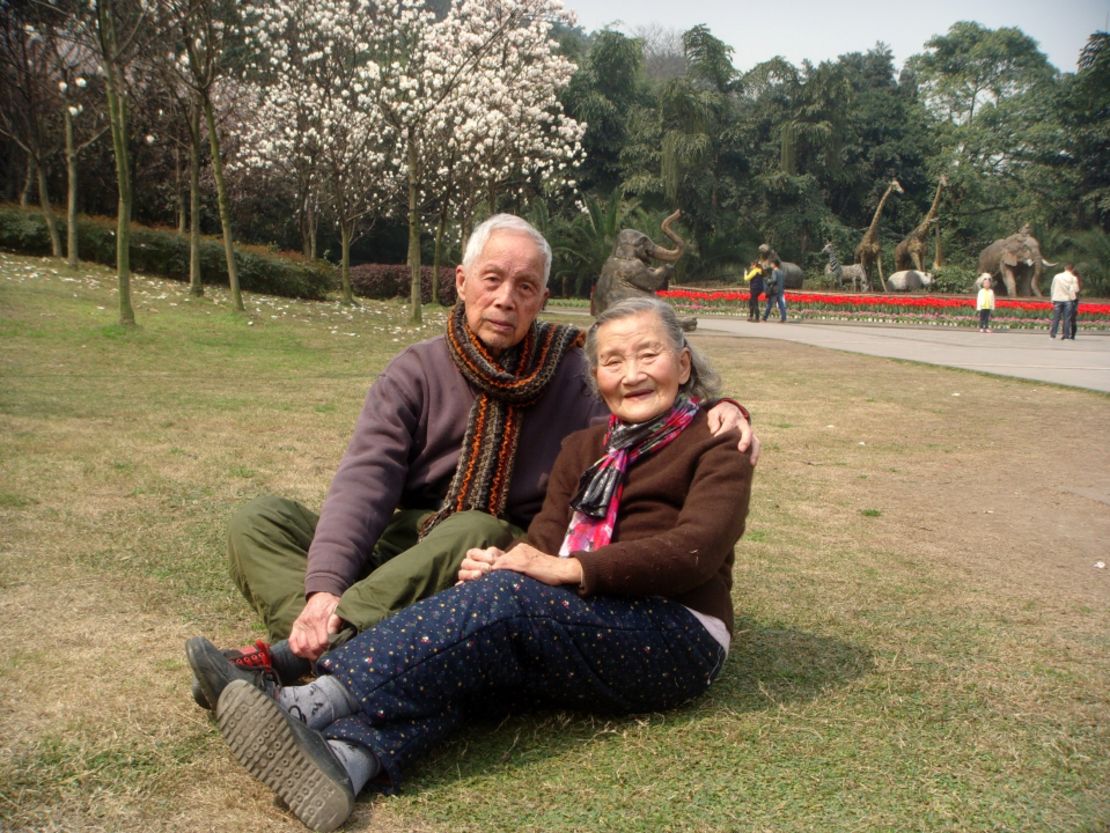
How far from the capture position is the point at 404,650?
7.18ft

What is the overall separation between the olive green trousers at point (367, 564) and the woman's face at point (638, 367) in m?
0.50

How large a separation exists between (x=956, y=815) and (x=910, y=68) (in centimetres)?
5395

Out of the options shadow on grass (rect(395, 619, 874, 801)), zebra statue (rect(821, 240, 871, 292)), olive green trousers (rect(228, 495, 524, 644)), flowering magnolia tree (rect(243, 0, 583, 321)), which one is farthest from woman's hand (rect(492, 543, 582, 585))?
zebra statue (rect(821, 240, 871, 292))

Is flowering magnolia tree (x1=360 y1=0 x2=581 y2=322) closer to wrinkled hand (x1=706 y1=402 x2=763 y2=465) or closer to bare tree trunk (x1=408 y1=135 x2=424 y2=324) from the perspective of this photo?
bare tree trunk (x1=408 y1=135 x2=424 y2=324)

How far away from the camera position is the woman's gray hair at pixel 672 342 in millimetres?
2672

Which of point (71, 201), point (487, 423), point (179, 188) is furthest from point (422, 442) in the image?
point (179, 188)

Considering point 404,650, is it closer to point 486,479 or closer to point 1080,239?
point 486,479

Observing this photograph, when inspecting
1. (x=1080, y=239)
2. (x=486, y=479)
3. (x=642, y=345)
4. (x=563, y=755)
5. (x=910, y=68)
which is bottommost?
(x=563, y=755)

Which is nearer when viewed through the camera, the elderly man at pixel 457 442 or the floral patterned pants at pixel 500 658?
the floral patterned pants at pixel 500 658

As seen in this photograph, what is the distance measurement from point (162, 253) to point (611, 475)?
62.2 feet

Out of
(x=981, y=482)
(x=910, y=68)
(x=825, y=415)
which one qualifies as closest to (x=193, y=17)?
(x=825, y=415)

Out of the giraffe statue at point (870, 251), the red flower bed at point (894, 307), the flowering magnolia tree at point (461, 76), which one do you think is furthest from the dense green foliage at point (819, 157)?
the flowering magnolia tree at point (461, 76)

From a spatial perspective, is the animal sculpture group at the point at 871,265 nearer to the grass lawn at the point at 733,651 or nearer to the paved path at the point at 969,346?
the paved path at the point at 969,346

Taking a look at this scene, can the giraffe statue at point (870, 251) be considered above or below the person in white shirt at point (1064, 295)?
above
